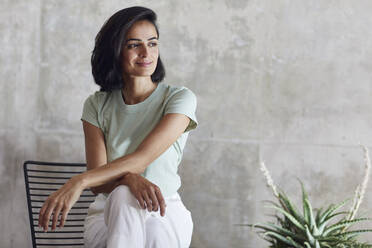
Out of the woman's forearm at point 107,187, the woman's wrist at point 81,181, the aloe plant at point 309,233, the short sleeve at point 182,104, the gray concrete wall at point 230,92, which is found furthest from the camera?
the gray concrete wall at point 230,92

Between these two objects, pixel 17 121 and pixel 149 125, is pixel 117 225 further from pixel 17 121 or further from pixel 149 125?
pixel 17 121

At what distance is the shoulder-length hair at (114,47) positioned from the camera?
2.15 m

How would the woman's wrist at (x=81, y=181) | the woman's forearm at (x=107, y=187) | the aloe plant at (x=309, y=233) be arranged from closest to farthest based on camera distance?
the aloe plant at (x=309, y=233)
the woman's wrist at (x=81, y=181)
the woman's forearm at (x=107, y=187)

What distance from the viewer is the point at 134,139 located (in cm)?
219

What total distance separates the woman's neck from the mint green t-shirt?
0.12 ft

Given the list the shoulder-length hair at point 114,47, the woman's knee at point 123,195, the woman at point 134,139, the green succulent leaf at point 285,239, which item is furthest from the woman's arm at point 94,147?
the green succulent leaf at point 285,239

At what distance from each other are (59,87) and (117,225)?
1.55 metres

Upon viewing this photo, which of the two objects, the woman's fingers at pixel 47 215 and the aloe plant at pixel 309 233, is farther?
the woman's fingers at pixel 47 215

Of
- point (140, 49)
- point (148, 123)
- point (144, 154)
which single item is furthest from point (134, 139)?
point (140, 49)

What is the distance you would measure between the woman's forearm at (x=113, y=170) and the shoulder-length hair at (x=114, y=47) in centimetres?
50

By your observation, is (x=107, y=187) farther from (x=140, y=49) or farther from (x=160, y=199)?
(x=140, y=49)

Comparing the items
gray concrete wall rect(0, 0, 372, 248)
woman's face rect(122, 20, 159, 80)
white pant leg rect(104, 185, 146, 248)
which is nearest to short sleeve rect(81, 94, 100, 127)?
woman's face rect(122, 20, 159, 80)

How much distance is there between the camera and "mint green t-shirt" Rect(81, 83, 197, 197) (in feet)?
7.02

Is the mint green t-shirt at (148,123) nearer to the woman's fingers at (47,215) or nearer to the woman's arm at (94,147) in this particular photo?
the woman's arm at (94,147)
